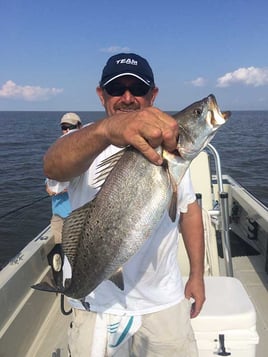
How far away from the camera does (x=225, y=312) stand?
2.86 m

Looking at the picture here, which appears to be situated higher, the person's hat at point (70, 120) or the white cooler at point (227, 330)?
the person's hat at point (70, 120)

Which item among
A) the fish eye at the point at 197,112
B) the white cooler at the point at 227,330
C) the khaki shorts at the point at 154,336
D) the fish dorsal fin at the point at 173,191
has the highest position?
the fish eye at the point at 197,112

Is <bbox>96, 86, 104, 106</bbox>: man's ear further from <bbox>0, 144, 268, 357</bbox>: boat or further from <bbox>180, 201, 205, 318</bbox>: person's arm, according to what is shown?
<bbox>0, 144, 268, 357</bbox>: boat

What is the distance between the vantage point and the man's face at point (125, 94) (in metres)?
2.29

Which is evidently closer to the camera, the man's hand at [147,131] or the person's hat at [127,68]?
the man's hand at [147,131]

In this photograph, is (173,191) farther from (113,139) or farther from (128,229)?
(113,139)

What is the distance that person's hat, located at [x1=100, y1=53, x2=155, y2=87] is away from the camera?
7.41 feet

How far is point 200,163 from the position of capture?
4621 mm

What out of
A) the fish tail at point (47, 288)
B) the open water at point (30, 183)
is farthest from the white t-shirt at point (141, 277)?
the open water at point (30, 183)

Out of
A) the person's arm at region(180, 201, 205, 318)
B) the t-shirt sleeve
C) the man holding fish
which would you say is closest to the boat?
the person's arm at region(180, 201, 205, 318)

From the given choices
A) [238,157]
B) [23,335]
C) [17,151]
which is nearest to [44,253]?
[23,335]

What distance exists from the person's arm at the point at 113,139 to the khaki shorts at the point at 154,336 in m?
1.02

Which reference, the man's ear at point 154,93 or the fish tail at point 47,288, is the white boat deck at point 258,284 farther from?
the man's ear at point 154,93

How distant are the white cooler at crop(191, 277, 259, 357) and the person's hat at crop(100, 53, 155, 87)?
6.10 feet
